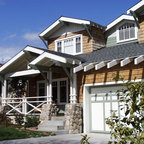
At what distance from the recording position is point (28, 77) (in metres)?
18.3

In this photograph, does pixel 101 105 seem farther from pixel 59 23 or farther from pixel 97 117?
pixel 59 23

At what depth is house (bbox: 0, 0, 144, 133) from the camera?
12.8 meters

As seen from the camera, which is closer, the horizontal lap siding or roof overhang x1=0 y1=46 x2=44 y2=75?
the horizontal lap siding

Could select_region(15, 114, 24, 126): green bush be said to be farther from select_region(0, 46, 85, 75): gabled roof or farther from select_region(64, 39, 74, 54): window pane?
select_region(64, 39, 74, 54): window pane

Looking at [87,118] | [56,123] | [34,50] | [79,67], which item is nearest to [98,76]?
[79,67]

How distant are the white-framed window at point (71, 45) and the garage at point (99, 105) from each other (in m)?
4.35

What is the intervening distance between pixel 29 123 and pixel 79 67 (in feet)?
15.0

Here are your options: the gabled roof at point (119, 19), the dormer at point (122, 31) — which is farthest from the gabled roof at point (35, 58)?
the gabled roof at point (119, 19)

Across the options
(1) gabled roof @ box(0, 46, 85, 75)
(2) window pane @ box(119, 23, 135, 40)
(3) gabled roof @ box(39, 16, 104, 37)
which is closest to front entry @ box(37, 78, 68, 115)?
(1) gabled roof @ box(0, 46, 85, 75)

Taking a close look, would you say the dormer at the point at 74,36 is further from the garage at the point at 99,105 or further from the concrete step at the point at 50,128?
the concrete step at the point at 50,128

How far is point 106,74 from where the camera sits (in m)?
12.9

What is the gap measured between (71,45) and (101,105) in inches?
237

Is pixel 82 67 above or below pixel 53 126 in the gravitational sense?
above

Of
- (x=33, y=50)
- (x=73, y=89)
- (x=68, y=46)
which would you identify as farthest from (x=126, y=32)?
(x=33, y=50)
